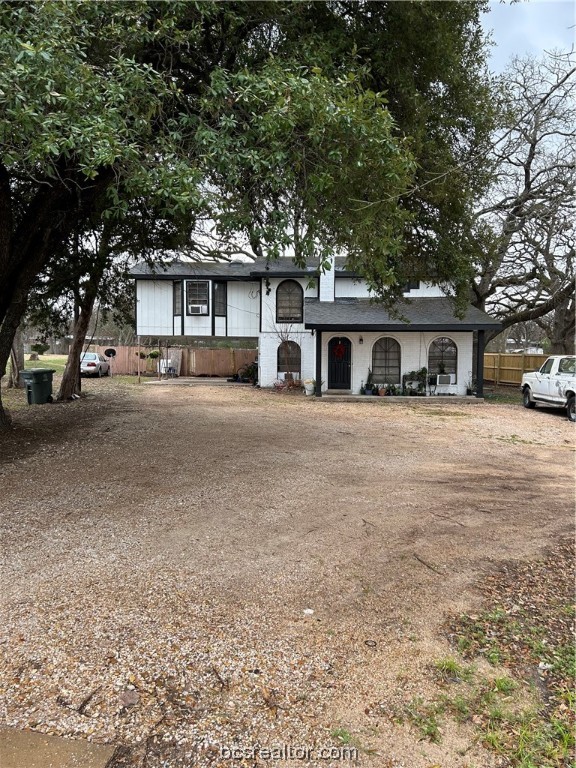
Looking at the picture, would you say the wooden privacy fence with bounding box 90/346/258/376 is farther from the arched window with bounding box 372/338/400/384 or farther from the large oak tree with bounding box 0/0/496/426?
the large oak tree with bounding box 0/0/496/426

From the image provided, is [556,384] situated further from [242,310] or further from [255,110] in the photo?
[242,310]

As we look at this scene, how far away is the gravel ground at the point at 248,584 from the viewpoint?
218 cm

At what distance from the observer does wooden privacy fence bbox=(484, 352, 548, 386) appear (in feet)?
74.2

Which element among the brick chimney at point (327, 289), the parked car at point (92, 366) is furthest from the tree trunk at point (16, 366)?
the brick chimney at point (327, 289)

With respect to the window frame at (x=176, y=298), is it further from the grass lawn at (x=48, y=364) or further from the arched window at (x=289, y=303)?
the grass lawn at (x=48, y=364)

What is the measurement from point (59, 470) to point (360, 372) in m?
13.7

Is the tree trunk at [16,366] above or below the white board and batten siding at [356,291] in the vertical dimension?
below

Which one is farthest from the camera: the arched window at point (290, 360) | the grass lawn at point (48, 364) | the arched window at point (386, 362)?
the grass lawn at point (48, 364)

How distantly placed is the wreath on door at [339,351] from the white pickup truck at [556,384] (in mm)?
6546

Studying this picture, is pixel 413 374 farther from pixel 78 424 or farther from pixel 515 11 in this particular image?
pixel 515 11

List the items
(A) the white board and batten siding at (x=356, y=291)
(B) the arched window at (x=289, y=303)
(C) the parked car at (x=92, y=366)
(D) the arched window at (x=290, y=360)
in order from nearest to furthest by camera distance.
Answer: (A) the white board and batten siding at (x=356, y=291) < (B) the arched window at (x=289, y=303) < (D) the arched window at (x=290, y=360) < (C) the parked car at (x=92, y=366)

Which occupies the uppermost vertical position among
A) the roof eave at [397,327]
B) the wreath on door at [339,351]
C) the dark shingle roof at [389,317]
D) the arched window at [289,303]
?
the arched window at [289,303]

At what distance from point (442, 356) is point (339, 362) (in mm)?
3894

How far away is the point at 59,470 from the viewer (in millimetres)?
6797
